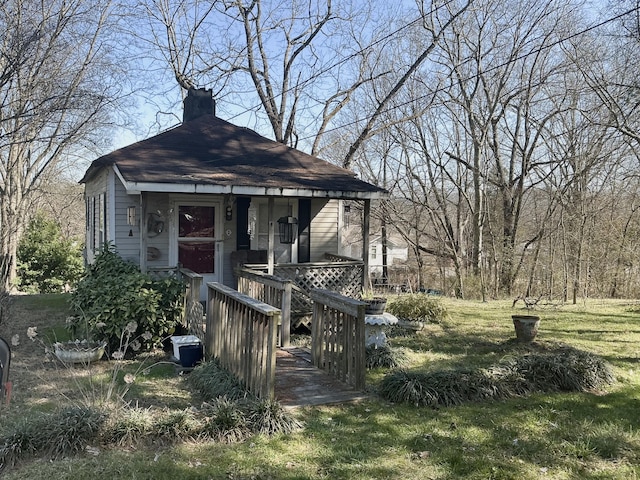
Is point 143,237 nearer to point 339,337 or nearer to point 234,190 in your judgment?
point 234,190

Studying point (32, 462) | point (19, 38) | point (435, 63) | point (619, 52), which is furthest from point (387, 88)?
point (32, 462)

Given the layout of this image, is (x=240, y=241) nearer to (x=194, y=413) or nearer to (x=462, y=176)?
(x=194, y=413)

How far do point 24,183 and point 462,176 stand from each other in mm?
19014

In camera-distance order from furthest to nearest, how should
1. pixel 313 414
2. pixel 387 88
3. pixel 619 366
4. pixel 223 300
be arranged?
pixel 387 88, pixel 619 366, pixel 223 300, pixel 313 414

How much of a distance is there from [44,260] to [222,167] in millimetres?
12673

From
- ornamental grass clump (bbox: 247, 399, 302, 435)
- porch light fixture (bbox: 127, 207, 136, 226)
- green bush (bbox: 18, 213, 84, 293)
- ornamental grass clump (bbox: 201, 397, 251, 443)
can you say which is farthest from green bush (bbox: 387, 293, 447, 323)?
green bush (bbox: 18, 213, 84, 293)

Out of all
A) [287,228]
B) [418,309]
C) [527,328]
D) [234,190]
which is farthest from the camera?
[287,228]

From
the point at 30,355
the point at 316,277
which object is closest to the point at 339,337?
the point at 316,277

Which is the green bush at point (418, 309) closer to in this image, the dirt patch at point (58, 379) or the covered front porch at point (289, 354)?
the covered front porch at point (289, 354)

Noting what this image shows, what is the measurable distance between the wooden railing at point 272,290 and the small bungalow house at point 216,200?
495mm

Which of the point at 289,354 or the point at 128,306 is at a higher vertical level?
the point at 128,306

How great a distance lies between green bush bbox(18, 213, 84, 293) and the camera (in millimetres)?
18812

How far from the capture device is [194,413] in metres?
4.48

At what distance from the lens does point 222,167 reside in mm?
9695
